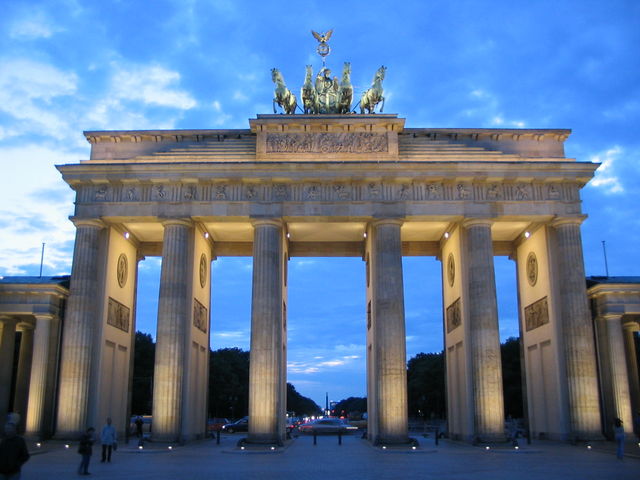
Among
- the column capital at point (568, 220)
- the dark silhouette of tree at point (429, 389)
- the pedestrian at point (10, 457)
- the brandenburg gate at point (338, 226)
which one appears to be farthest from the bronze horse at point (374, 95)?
the dark silhouette of tree at point (429, 389)

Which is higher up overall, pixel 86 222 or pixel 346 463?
pixel 86 222

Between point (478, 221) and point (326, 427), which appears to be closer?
point (478, 221)

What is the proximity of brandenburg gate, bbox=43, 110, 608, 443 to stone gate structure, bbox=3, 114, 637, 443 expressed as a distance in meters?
0.08

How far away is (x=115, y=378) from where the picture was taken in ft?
132

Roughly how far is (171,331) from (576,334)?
22.2 m

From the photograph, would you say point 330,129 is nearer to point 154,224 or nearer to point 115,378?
point 154,224

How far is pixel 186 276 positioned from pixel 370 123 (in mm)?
13956

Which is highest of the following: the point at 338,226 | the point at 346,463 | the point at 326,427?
the point at 338,226

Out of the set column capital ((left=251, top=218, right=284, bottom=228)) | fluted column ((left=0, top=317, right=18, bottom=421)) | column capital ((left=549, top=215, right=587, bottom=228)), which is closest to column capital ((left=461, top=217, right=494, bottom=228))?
column capital ((left=549, top=215, right=587, bottom=228))

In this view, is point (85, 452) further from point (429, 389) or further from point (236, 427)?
point (429, 389)

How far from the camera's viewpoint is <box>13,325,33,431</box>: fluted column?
4081 cm

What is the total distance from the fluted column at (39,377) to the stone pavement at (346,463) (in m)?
2.47

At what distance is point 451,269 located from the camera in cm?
4253

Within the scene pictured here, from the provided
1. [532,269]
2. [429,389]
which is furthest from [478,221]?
[429,389]
